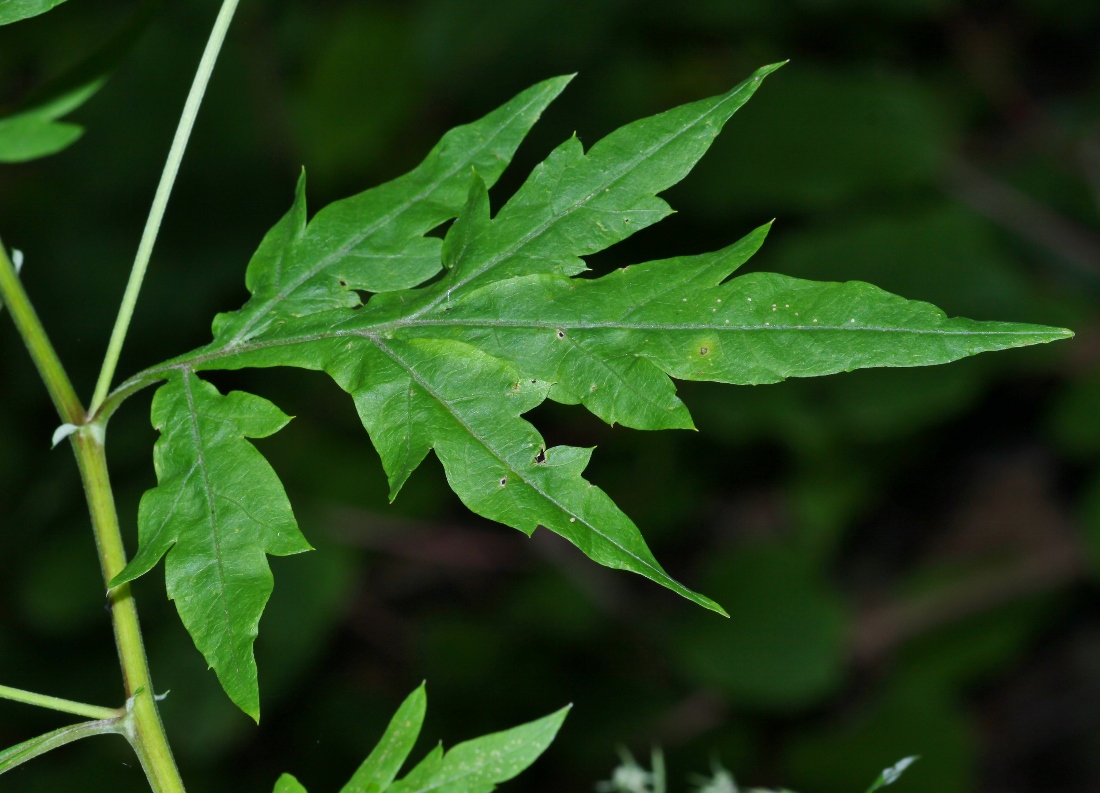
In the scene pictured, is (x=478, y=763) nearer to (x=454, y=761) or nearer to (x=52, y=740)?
(x=454, y=761)

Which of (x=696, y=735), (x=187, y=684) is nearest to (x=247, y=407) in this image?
(x=187, y=684)

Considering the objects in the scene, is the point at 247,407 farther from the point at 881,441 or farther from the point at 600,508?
the point at 881,441

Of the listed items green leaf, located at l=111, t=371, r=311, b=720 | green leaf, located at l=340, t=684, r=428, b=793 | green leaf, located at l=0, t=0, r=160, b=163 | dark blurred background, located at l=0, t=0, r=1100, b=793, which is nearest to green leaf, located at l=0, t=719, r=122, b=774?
green leaf, located at l=111, t=371, r=311, b=720

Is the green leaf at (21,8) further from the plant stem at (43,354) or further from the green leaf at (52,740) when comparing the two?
the green leaf at (52,740)

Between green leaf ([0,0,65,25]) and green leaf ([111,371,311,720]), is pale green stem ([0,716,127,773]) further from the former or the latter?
green leaf ([0,0,65,25])

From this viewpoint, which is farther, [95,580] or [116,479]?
[116,479]

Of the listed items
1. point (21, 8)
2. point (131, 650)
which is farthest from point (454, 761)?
point (21, 8)
